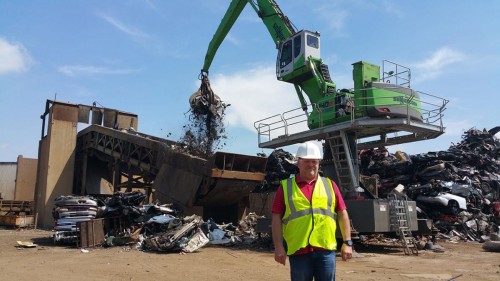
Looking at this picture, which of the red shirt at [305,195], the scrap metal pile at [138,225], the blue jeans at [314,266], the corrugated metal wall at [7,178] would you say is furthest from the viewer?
the corrugated metal wall at [7,178]

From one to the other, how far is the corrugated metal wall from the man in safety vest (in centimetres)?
3094

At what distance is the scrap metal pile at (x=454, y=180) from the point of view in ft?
45.9

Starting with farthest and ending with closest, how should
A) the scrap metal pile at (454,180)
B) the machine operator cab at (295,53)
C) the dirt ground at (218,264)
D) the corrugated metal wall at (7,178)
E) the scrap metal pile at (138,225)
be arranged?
the corrugated metal wall at (7,178), the scrap metal pile at (454,180), the machine operator cab at (295,53), the scrap metal pile at (138,225), the dirt ground at (218,264)

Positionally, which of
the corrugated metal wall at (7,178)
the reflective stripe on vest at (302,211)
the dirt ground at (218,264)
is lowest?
the dirt ground at (218,264)

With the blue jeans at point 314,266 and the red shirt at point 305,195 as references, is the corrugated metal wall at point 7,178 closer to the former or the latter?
the red shirt at point 305,195

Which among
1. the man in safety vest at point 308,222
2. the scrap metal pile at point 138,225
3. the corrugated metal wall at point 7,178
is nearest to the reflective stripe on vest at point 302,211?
the man in safety vest at point 308,222

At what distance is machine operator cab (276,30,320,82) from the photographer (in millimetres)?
13166

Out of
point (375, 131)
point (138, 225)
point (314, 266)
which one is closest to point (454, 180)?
point (375, 131)

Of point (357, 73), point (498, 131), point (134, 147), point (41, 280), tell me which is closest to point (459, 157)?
point (498, 131)

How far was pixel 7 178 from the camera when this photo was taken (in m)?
30.3

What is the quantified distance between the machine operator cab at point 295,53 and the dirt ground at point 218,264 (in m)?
5.44

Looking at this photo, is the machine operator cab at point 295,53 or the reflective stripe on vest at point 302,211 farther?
the machine operator cab at point 295,53

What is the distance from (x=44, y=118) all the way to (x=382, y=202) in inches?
728

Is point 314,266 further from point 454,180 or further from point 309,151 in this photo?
point 454,180
